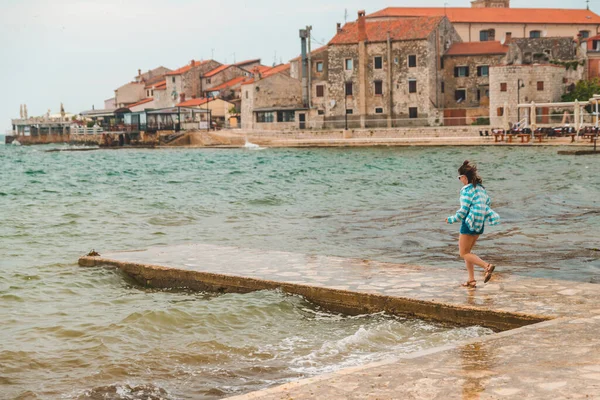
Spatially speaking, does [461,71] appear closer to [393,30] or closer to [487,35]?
[393,30]

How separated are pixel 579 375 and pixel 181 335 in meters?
4.04

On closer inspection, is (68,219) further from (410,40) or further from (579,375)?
(410,40)

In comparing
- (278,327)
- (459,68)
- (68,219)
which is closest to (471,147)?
(459,68)

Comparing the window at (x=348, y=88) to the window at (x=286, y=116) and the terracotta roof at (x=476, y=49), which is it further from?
the terracotta roof at (x=476, y=49)

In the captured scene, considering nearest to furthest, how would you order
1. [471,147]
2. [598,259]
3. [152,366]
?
[152,366] → [598,259] → [471,147]

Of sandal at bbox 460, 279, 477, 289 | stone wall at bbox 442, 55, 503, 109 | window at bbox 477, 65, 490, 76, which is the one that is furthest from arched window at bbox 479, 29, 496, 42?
sandal at bbox 460, 279, 477, 289

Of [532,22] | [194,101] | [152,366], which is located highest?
[532,22]

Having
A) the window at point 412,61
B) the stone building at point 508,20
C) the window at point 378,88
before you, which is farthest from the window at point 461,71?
the stone building at point 508,20

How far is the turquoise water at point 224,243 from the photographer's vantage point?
22.6ft

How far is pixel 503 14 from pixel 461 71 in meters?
16.9

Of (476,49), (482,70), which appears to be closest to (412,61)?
(482,70)

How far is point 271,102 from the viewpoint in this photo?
84812mm

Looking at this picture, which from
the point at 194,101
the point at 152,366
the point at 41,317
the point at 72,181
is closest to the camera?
the point at 152,366

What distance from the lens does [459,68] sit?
7419 centimetres
